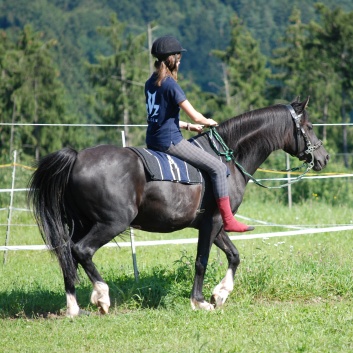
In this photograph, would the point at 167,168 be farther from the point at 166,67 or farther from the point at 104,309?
the point at 104,309

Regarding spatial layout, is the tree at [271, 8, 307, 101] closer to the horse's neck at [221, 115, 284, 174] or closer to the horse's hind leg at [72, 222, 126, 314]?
the horse's neck at [221, 115, 284, 174]

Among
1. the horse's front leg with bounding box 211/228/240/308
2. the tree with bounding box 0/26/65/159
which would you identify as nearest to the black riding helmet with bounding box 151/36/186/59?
the horse's front leg with bounding box 211/228/240/308

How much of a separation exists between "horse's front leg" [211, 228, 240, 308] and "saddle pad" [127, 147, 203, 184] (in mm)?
849

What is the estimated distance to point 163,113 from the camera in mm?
7160

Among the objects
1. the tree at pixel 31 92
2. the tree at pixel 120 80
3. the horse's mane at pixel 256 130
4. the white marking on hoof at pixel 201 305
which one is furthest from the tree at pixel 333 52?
the white marking on hoof at pixel 201 305

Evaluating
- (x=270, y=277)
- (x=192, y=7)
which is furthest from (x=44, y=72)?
(x=192, y=7)

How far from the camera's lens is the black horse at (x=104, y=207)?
272 inches

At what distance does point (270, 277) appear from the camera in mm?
7969

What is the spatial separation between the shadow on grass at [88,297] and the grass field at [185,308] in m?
0.01

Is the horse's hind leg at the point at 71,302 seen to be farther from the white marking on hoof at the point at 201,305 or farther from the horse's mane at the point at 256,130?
the horse's mane at the point at 256,130

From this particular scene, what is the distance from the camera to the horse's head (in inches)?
310

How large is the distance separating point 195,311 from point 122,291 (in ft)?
3.62

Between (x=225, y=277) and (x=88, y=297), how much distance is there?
152cm

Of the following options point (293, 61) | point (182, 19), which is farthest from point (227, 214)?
point (182, 19)
